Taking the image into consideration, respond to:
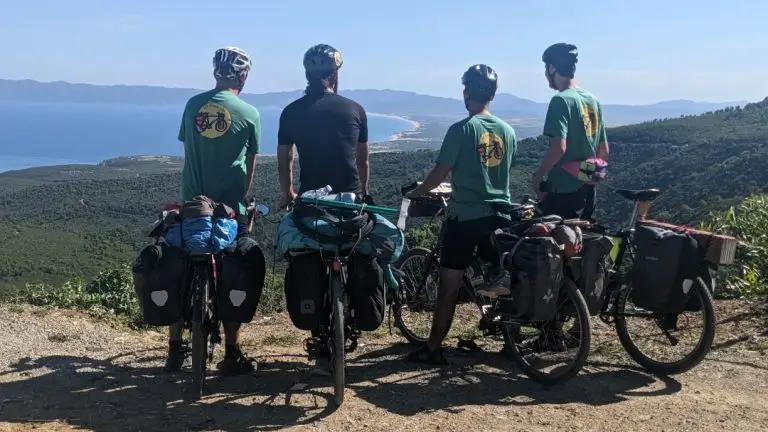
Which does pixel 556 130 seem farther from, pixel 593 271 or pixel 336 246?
pixel 336 246

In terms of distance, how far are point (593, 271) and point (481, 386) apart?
1.03 m

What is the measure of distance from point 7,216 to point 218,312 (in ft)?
226

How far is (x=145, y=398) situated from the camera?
4.15m

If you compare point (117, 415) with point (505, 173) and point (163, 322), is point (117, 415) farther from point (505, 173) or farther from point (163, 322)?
point (505, 173)

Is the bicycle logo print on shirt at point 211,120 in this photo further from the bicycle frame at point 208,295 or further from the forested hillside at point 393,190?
the forested hillside at point 393,190

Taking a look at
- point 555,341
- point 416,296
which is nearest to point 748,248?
point 555,341

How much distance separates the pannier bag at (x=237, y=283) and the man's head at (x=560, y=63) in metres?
2.59

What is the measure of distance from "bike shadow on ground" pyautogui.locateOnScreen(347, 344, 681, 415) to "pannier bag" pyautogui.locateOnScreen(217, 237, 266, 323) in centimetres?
87

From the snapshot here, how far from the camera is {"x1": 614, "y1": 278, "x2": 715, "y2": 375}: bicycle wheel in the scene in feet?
13.8

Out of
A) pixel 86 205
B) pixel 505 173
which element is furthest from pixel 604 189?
pixel 86 205

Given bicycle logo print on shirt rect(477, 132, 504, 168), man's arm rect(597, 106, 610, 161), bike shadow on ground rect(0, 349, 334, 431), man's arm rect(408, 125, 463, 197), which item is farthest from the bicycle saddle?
bike shadow on ground rect(0, 349, 334, 431)

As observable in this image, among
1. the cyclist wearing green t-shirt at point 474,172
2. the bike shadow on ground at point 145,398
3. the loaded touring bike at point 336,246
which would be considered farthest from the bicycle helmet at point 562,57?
the bike shadow on ground at point 145,398

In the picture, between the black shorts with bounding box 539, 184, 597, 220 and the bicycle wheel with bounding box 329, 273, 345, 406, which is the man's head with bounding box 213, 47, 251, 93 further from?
the black shorts with bounding box 539, 184, 597, 220

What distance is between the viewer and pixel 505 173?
4602 millimetres
